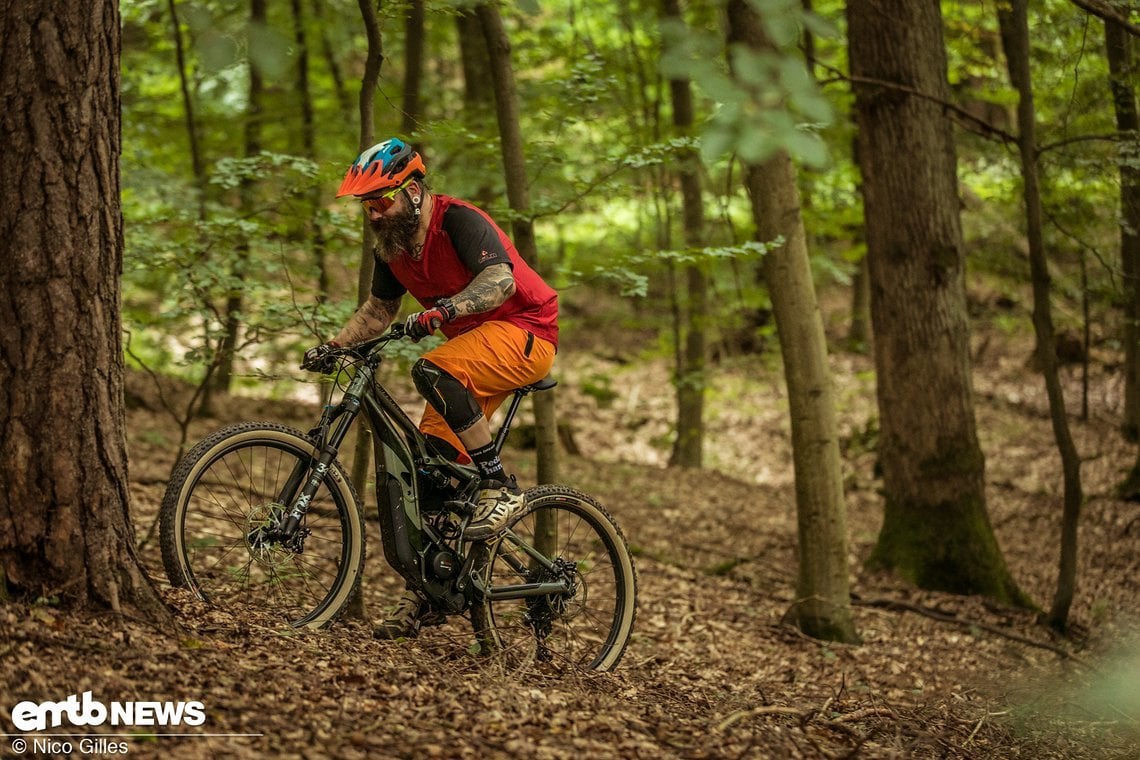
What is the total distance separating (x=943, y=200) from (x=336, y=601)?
5964mm

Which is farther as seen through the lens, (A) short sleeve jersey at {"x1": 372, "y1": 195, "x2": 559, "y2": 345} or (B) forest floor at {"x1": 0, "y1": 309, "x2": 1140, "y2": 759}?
(A) short sleeve jersey at {"x1": 372, "y1": 195, "x2": 559, "y2": 345}

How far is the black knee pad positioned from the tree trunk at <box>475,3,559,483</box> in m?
1.54

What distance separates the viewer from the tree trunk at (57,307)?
10.6 feet

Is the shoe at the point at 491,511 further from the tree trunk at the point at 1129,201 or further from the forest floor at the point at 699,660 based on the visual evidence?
the tree trunk at the point at 1129,201

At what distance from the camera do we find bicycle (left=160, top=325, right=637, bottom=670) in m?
3.85

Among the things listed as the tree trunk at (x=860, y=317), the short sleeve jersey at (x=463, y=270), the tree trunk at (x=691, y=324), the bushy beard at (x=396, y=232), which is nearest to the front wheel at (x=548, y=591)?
the short sleeve jersey at (x=463, y=270)

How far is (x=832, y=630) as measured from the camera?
249 inches

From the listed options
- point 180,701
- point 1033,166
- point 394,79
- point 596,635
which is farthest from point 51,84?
point 394,79

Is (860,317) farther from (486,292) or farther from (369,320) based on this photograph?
(486,292)

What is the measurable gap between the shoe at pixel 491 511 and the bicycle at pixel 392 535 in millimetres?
46

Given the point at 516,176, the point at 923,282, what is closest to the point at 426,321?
the point at 516,176

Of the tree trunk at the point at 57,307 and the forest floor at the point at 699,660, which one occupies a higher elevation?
the tree trunk at the point at 57,307

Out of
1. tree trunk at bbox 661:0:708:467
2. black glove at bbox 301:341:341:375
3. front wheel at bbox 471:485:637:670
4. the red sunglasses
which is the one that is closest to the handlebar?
black glove at bbox 301:341:341:375

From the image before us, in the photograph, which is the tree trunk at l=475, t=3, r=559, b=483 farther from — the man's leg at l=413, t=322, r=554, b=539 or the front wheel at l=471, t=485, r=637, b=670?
the man's leg at l=413, t=322, r=554, b=539
